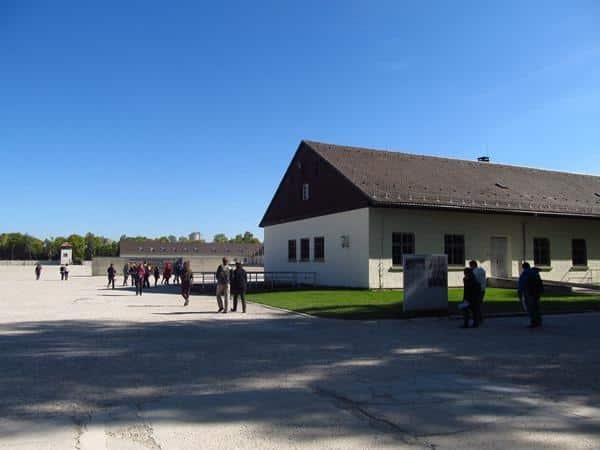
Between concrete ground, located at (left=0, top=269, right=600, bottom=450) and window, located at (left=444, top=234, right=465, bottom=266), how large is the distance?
13.4 metres

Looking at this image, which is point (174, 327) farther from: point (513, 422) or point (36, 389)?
point (513, 422)

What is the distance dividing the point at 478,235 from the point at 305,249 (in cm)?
936

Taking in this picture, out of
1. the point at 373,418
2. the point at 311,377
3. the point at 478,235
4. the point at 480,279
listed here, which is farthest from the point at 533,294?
the point at 478,235

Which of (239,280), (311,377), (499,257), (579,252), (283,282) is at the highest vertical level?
(579,252)

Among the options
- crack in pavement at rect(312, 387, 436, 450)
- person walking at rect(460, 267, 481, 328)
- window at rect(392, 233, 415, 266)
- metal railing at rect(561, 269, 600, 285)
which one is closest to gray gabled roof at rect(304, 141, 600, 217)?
window at rect(392, 233, 415, 266)

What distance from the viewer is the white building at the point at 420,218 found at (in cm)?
2508

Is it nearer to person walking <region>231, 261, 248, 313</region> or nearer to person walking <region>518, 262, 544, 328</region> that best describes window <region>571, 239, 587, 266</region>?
person walking <region>518, 262, 544, 328</region>

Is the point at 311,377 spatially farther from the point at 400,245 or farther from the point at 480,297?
the point at 400,245

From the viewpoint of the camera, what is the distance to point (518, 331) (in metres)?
12.5

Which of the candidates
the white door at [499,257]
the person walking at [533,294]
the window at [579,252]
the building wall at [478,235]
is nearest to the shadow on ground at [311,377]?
the person walking at [533,294]

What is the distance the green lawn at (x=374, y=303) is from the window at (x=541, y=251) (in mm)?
6061

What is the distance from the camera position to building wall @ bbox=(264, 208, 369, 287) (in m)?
24.9

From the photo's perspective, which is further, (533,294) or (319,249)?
(319,249)

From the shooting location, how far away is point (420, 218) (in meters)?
25.7
